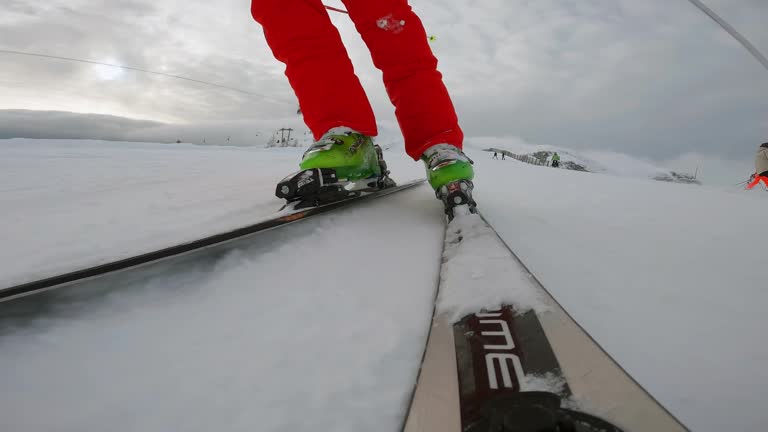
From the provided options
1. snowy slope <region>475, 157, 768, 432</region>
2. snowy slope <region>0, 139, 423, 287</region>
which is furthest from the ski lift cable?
snowy slope <region>0, 139, 423, 287</region>

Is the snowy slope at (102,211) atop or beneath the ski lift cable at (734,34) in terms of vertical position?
beneath

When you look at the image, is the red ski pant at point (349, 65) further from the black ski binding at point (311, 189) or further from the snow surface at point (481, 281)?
the snow surface at point (481, 281)

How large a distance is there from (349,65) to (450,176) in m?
0.54

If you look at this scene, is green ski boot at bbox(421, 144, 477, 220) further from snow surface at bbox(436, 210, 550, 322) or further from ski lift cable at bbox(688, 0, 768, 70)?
ski lift cable at bbox(688, 0, 768, 70)

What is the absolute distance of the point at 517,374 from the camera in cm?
37

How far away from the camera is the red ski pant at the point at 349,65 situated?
120 cm

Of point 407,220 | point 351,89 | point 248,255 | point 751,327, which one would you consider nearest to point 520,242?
point 407,220

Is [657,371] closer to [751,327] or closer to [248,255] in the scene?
[751,327]

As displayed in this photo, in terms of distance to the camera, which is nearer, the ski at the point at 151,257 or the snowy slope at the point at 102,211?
the ski at the point at 151,257

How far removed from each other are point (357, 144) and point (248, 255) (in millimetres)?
653

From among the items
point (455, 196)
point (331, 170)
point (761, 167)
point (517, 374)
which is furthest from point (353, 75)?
point (761, 167)

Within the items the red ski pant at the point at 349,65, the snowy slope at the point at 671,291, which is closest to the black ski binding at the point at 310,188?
the red ski pant at the point at 349,65

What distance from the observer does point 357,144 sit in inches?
48.8

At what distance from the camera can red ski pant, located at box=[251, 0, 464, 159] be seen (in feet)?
3.93
